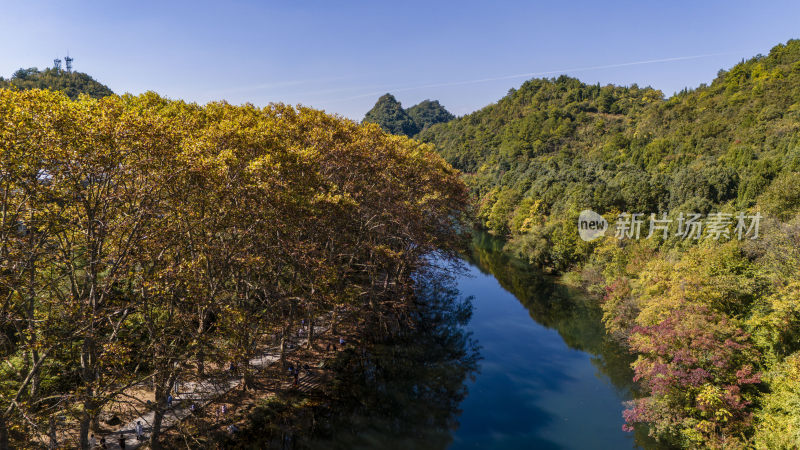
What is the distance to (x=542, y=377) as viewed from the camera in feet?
90.7

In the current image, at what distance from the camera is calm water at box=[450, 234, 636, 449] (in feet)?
70.7

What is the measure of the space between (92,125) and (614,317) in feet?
118

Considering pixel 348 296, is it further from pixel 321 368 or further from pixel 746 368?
pixel 746 368

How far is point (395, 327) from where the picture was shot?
33.5 m

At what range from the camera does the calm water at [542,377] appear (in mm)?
21562

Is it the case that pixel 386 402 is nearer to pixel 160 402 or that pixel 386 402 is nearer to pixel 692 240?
pixel 160 402

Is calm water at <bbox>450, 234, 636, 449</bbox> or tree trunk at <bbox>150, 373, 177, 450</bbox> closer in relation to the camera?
tree trunk at <bbox>150, 373, 177, 450</bbox>

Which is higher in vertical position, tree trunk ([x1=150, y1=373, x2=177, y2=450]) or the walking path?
tree trunk ([x1=150, y1=373, x2=177, y2=450])

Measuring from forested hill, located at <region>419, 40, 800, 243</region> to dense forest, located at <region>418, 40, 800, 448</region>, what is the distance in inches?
10.0

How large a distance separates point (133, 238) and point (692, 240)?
41.3 meters

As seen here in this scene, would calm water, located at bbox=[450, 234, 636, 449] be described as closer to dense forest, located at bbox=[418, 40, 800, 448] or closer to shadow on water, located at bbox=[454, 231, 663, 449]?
shadow on water, located at bbox=[454, 231, 663, 449]

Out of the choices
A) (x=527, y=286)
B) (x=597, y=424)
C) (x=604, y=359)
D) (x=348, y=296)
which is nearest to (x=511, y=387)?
(x=597, y=424)

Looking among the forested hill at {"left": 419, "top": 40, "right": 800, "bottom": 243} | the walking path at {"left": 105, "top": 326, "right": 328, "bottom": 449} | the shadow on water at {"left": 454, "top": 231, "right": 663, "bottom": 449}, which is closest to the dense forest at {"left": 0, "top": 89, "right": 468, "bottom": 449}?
the walking path at {"left": 105, "top": 326, "right": 328, "bottom": 449}

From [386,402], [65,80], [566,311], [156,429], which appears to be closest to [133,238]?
[156,429]
